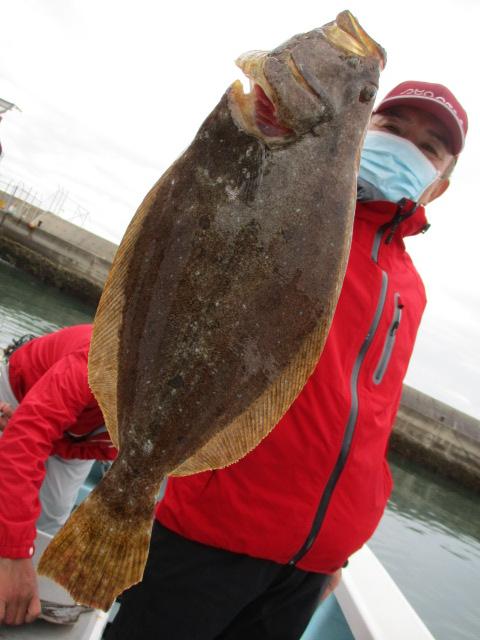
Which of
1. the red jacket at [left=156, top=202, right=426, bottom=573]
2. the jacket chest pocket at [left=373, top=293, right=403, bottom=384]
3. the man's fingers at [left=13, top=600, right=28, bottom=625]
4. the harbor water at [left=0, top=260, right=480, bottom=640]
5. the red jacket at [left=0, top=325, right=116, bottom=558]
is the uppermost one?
the jacket chest pocket at [left=373, top=293, right=403, bottom=384]

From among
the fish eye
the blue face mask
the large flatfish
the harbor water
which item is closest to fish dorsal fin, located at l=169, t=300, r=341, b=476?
the large flatfish

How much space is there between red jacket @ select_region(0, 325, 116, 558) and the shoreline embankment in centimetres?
2397

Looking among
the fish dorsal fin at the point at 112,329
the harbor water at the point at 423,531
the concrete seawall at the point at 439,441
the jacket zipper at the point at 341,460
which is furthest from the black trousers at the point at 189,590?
the concrete seawall at the point at 439,441

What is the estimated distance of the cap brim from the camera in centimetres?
238

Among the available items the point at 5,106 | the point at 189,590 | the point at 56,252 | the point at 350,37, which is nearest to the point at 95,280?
the point at 56,252

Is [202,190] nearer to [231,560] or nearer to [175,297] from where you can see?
[175,297]

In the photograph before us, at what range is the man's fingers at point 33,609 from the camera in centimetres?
246

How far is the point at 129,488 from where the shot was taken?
5.22ft

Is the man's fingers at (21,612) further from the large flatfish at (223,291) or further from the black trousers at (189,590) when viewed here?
the large flatfish at (223,291)

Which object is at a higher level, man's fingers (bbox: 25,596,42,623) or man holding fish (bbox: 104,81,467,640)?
man holding fish (bbox: 104,81,467,640)

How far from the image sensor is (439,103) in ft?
7.76

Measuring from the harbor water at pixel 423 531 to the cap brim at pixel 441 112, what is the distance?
30.5ft

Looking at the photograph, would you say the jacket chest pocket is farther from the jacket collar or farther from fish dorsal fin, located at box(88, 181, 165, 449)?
fish dorsal fin, located at box(88, 181, 165, 449)

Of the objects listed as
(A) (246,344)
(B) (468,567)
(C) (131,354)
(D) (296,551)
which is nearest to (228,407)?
(A) (246,344)
